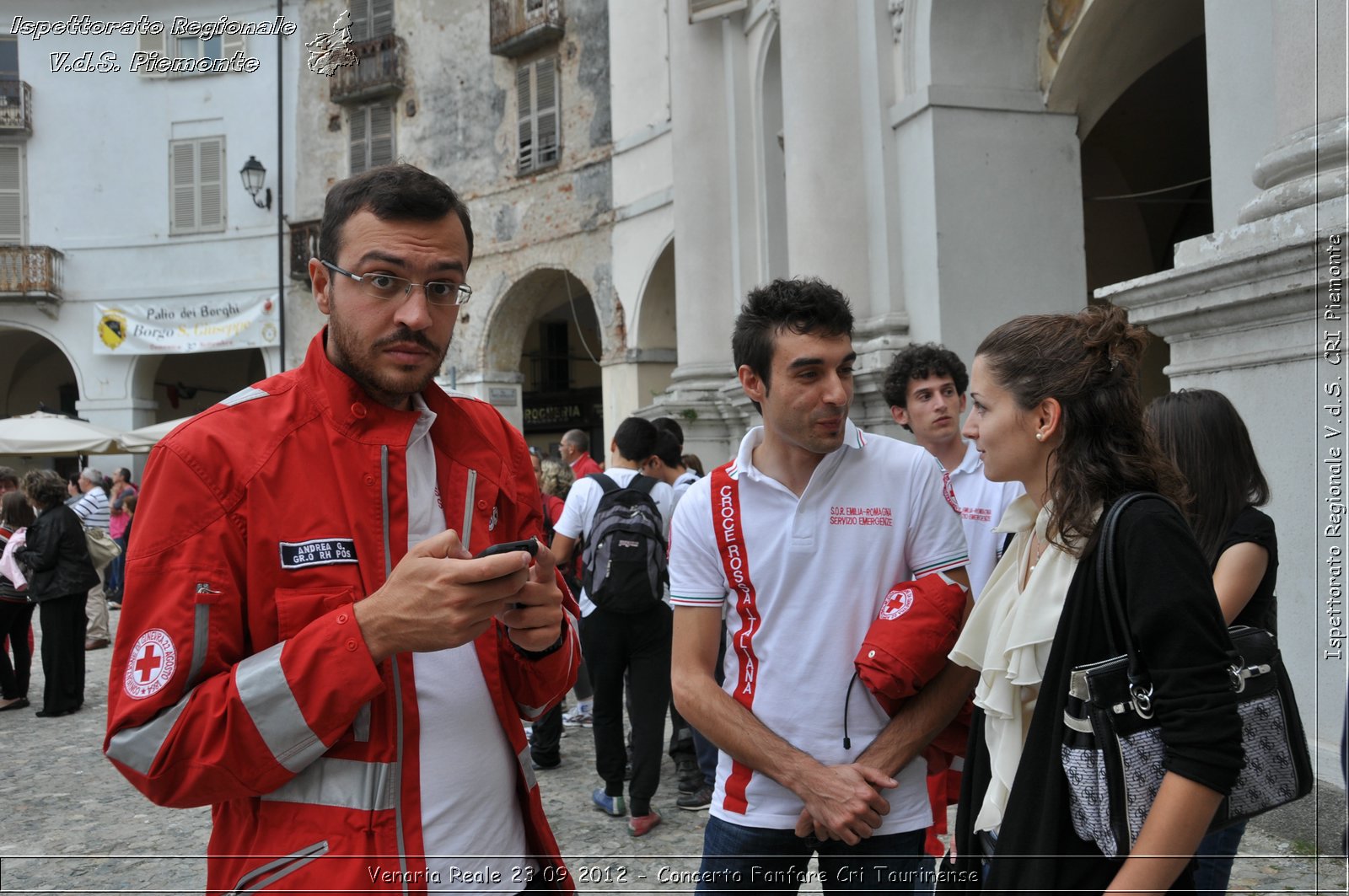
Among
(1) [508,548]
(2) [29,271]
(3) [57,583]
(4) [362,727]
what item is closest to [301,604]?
(4) [362,727]

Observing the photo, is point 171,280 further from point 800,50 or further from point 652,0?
point 800,50

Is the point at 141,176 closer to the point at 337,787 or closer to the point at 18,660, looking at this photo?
the point at 18,660

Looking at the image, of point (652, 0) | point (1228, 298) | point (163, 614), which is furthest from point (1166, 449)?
point (652, 0)

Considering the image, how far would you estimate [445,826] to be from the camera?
1759 millimetres

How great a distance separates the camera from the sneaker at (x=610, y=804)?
5.54m

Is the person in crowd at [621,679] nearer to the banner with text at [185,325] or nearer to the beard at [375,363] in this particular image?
the beard at [375,363]

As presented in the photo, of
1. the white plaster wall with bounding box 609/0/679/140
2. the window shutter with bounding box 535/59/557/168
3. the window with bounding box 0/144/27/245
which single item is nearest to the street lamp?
the window with bounding box 0/144/27/245

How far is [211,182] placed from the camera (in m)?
22.2

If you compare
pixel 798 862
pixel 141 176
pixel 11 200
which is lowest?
pixel 798 862

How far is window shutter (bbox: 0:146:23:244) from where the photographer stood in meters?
22.5

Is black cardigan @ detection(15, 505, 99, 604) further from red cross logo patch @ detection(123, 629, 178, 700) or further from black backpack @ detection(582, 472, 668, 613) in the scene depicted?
red cross logo patch @ detection(123, 629, 178, 700)

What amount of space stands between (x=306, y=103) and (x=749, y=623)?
22481 mm

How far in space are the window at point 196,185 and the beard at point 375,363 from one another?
23.1m

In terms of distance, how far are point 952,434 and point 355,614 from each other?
9.79 feet
